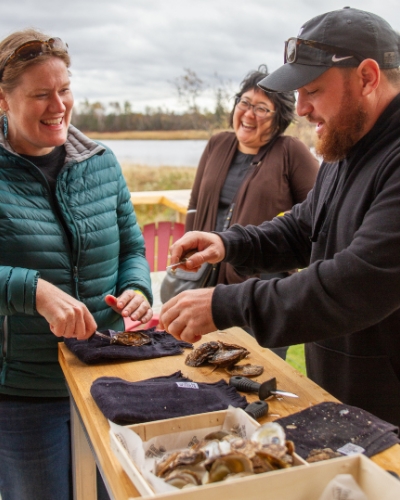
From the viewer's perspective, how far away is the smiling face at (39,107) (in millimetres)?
1812

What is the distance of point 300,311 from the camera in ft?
4.48

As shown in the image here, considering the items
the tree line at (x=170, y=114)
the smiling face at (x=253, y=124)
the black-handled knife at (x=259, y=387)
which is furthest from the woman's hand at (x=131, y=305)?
the tree line at (x=170, y=114)

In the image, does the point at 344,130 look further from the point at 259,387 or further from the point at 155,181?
the point at 155,181

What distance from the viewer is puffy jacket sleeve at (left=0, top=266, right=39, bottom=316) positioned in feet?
5.41

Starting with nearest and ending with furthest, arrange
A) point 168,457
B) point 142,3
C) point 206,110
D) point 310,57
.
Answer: point 168,457 < point 310,57 < point 142,3 < point 206,110

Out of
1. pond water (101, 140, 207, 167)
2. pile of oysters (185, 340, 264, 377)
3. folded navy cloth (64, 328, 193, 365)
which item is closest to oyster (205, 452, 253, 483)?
pile of oysters (185, 340, 264, 377)

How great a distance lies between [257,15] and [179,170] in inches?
56.2

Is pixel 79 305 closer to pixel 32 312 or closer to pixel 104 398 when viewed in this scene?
pixel 32 312

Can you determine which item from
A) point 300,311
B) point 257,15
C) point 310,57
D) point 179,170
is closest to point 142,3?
point 257,15

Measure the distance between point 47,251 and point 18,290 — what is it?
0.65ft

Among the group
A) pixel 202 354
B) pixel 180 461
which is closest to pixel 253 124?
pixel 202 354

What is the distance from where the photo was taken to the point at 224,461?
38.1 inches

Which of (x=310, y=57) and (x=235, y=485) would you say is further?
(x=310, y=57)

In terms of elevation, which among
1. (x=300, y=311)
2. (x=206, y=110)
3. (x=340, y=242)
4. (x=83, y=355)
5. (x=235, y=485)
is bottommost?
(x=83, y=355)
